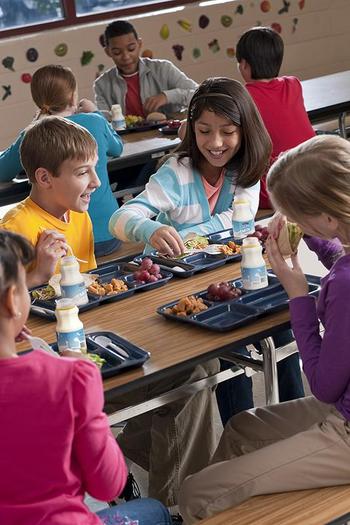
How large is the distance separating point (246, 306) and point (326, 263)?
1.14 ft

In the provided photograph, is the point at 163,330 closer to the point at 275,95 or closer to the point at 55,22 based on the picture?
the point at 275,95

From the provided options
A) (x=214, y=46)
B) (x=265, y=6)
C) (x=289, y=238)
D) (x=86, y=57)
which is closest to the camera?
(x=289, y=238)

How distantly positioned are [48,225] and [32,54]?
14.8ft

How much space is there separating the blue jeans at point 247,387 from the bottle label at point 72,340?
92 centimetres

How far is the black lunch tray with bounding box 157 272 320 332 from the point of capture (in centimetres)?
247

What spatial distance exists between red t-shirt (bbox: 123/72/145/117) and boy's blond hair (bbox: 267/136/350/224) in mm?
4032

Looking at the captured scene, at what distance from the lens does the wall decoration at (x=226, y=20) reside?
8289 mm

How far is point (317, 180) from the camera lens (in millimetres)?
2211

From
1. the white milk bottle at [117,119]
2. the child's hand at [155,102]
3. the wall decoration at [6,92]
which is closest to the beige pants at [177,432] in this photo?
the white milk bottle at [117,119]

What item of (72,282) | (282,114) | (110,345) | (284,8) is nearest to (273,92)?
(282,114)

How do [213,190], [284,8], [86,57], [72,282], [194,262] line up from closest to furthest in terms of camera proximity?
[72,282], [194,262], [213,190], [86,57], [284,8]

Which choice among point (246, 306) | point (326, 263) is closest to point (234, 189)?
point (326, 263)

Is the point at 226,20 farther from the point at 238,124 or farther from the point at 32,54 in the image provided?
the point at 238,124

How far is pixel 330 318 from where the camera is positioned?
2.14 m
